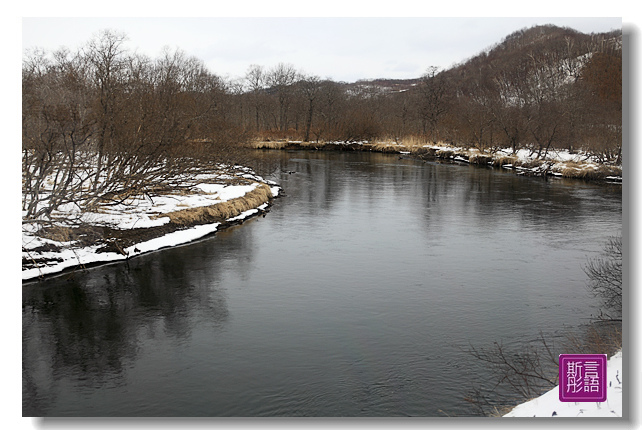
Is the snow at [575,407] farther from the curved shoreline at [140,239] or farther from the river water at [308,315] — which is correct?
the curved shoreline at [140,239]

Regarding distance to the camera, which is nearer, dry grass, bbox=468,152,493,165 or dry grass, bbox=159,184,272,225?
dry grass, bbox=159,184,272,225

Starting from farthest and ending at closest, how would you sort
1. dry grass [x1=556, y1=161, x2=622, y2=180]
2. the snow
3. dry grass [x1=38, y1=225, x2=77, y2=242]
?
1. dry grass [x1=556, y1=161, x2=622, y2=180]
2. dry grass [x1=38, y1=225, x2=77, y2=242]
3. the snow

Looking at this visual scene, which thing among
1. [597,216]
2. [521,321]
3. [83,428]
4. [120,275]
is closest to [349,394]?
Answer: [83,428]

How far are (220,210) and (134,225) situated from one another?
2880mm

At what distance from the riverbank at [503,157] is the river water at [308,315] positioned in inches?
330

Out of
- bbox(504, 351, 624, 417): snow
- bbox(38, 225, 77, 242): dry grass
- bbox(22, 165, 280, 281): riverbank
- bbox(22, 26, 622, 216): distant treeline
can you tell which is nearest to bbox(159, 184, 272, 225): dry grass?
bbox(22, 165, 280, 281): riverbank

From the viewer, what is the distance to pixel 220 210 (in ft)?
49.5

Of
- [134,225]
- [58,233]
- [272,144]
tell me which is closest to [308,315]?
[58,233]

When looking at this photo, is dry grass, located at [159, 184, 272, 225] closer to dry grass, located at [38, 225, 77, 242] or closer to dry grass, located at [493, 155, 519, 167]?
dry grass, located at [38, 225, 77, 242]

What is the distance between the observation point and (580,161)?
25141 mm

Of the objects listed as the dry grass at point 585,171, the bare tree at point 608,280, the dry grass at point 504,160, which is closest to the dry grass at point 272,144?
the dry grass at point 504,160

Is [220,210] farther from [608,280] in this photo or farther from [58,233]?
[608,280]

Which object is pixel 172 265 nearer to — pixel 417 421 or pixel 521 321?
pixel 521 321

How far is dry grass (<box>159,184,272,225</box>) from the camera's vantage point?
45.3 feet
